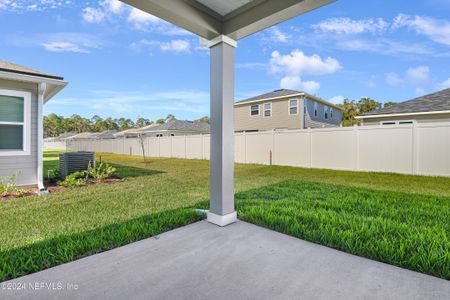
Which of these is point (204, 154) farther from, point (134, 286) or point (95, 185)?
point (134, 286)

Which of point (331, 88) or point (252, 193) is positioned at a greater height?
point (331, 88)

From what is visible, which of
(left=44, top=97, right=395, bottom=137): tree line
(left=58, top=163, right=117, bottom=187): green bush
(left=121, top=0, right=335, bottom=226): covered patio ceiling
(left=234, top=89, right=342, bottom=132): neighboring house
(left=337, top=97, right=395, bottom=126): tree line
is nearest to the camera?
(left=121, top=0, right=335, bottom=226): covered patio ceiling

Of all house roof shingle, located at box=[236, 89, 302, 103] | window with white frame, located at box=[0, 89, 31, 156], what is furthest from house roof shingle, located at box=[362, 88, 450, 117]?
window with white frame, located at box=[0, 89, 31, 156]

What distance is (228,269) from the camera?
1.89 metres

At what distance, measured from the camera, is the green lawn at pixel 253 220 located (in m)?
2.12

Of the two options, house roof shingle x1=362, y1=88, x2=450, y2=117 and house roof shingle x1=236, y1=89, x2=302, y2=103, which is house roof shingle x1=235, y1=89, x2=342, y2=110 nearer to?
house roof shingle x1=236, y1=89, x2=302, y2=103

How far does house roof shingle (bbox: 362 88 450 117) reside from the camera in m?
9.70

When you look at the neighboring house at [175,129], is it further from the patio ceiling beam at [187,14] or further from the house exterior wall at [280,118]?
the patio ceiling beam at [187,14]

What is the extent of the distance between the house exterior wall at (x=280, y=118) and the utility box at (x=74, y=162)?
1193 centimetres

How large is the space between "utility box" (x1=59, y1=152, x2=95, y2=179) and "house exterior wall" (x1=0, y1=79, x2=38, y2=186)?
107 centimetres

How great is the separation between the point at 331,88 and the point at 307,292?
21.1 meters

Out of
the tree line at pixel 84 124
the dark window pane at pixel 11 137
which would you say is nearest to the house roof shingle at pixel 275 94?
the dark window pane at pixel 11 137

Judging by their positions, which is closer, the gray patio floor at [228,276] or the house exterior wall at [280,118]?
the gray patio floor at [228,276]

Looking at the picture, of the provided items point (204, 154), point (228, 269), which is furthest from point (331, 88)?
point (228, 269)
